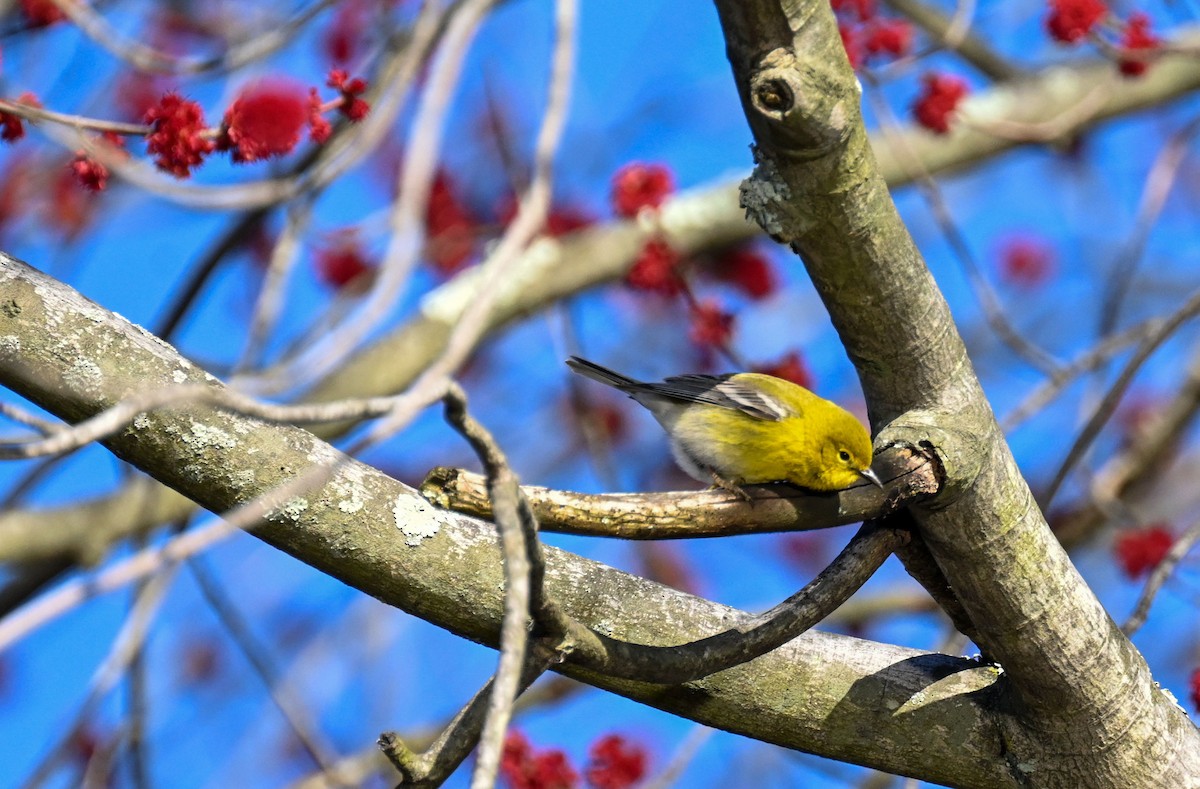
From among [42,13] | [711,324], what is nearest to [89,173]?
[42,13]

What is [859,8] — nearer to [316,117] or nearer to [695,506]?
[316,117]

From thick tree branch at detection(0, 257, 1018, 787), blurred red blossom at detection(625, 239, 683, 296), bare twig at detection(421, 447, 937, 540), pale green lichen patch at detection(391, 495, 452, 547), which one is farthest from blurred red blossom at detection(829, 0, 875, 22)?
pale green lichen patch at detection(391, 495, 452, 547)

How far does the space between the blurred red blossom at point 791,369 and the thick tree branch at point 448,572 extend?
1.64 m

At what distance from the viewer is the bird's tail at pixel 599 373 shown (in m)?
3.98

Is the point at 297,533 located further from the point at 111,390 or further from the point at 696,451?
the point at 696,451

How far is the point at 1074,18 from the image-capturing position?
4.00 meters

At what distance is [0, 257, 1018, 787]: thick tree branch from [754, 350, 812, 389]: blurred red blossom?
164cm

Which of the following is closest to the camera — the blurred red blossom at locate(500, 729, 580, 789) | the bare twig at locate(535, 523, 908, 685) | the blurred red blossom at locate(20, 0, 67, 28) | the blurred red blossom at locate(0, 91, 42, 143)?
the bare twig at locate(535, 523, 908, 685)

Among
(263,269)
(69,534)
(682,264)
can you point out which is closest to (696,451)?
(682,264)

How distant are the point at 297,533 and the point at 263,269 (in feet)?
12.1

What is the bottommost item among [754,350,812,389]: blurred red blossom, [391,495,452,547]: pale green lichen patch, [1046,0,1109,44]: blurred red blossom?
[391,495,452,547]: pale green lichen patch

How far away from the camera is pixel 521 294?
5301 millimetres

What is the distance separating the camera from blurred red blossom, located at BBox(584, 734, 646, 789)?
3.76 meters

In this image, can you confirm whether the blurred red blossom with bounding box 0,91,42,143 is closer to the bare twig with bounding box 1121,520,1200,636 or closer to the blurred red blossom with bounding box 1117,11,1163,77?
the bare twig with bounding box 1121,520,1200,636
